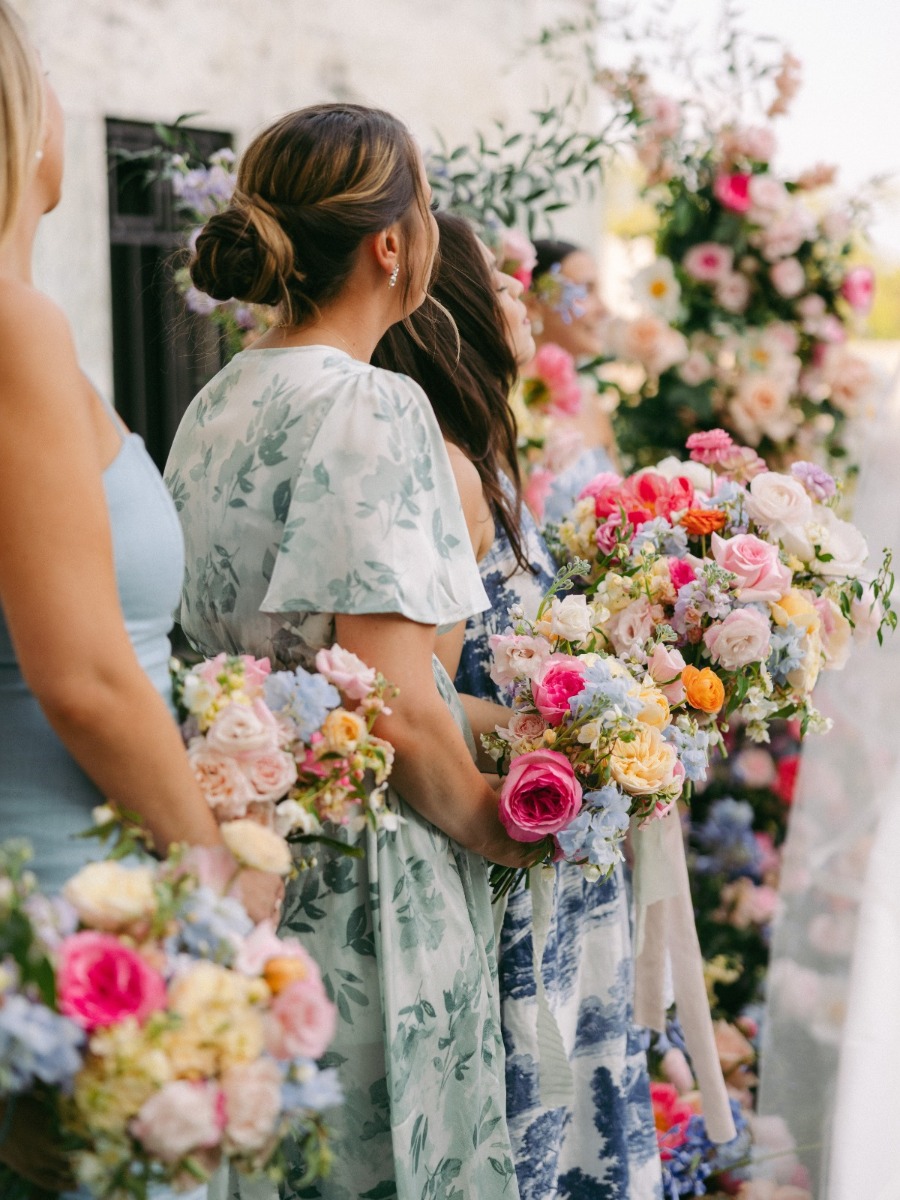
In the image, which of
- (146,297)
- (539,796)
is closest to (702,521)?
(539,796)

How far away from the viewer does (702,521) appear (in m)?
1.86

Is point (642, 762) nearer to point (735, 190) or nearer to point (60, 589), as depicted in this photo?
point (60, 589)

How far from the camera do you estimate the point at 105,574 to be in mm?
1051

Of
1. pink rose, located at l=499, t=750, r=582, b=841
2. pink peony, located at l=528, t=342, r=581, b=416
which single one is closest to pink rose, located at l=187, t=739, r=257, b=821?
pink rose, located at l=499, t=750, r=582, b=841

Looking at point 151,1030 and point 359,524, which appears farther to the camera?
point 359,524

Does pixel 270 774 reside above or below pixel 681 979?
above

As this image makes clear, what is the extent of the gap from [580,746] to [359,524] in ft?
1.37

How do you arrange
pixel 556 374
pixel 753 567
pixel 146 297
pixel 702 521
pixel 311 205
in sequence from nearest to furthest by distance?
pixel 311 205
pixel 753 567
pixel 702 521
pixel 556 374
pixel 146 297

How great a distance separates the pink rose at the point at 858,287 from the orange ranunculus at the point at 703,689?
6.90ft

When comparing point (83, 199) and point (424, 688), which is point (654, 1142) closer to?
point (424, 688)

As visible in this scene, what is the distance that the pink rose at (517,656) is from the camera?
1603 millimetres

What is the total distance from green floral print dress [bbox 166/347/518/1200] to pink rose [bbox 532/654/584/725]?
0.16 m

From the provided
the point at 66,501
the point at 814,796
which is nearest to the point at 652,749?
the point at 66,501

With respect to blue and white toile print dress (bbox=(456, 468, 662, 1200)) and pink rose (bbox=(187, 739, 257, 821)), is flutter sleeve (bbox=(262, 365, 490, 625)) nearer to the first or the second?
pink rose (bbox=(187, 739, 257, 821))
